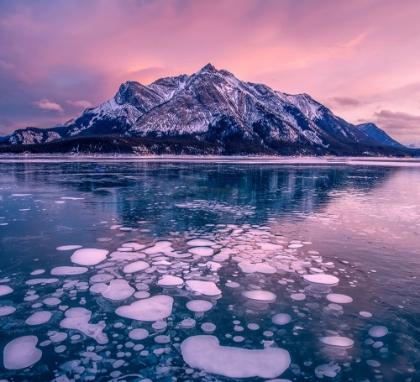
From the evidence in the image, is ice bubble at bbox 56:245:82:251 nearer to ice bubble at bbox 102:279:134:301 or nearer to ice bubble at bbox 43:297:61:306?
ice bubble at bbox 102:279:134:301

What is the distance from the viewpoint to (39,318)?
5758mm

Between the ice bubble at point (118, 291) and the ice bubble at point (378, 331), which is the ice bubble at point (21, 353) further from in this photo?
the ice bubble at point (378, 331)

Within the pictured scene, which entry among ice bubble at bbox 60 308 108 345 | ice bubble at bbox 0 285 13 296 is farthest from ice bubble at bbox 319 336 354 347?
ice bubble at bbox 0 285 13 296

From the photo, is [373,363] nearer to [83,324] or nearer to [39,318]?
[83,324]

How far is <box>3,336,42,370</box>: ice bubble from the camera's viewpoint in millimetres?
4574

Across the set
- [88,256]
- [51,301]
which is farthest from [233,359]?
[88,256]

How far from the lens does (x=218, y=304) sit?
21.0ft

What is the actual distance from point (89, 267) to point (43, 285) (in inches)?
53.4

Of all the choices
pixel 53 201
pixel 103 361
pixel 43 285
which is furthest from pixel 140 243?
pixel 53 201

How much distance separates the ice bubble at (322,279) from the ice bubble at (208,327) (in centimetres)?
314

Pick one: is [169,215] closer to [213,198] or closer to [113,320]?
[213,198]

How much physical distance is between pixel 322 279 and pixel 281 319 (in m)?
2.32

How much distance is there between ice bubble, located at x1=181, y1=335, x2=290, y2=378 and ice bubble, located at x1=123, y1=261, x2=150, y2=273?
133 inches

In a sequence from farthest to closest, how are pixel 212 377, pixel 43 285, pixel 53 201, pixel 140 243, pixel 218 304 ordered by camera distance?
pixel 53 201, pixel 140 243, pixel 43 285, pixel 218 304, pixel 212 377
